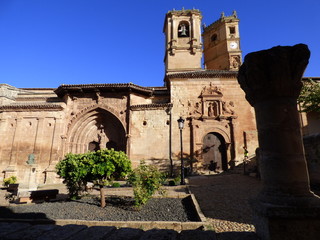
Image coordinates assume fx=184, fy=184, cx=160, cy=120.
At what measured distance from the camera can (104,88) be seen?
1659 centimetres

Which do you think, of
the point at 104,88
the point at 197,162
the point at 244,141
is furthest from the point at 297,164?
the point at 104,88

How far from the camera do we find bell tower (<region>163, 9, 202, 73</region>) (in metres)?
20.8

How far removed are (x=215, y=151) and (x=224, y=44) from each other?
18.3 m

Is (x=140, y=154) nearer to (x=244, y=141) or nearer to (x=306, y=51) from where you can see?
(x=244, y=141)

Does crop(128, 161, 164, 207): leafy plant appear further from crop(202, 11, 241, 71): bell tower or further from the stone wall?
crop(202, 11, 241, 71): bell tower

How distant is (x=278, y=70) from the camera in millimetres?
2650

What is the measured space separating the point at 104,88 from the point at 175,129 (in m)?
7.39

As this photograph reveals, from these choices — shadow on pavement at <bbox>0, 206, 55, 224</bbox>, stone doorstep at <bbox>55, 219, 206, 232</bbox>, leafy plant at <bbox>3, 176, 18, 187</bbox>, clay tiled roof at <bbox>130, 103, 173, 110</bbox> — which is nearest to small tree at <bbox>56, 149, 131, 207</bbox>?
shadow on pavement at <bbox>0, 206, 55, 224</bbox>

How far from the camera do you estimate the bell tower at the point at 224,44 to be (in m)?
25.9

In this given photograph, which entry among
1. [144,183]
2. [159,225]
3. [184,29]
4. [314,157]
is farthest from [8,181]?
[184,29]

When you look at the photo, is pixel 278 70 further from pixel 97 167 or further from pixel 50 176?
pixel 50 176

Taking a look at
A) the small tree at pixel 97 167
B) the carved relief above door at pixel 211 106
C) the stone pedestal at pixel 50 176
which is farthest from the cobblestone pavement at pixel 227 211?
the stone pedestal at pixel 50 176

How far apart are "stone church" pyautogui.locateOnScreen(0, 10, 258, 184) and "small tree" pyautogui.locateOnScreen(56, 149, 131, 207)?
8211 mm

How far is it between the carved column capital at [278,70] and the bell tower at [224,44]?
24.3 metres
